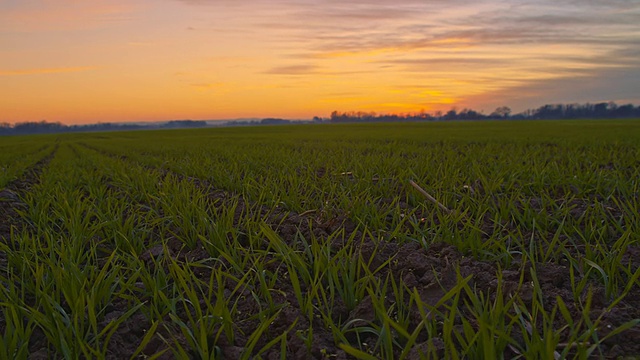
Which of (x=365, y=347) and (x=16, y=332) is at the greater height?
(x=16, y=332)

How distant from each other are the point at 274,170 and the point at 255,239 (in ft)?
12.0

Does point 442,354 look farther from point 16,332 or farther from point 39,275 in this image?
point 39,275

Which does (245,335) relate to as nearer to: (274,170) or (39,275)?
(39,275)

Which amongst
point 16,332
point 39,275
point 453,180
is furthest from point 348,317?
point 453,180

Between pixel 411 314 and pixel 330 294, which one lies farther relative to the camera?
pixel 330 294

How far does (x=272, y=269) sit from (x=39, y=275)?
3.44 feet

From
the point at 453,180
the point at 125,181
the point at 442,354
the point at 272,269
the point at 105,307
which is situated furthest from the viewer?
the point at 125,181

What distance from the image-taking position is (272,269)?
7.89 feet

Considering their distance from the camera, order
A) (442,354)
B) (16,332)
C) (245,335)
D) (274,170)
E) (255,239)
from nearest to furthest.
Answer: (442,354) → (16,332) → (245,335) → (255,239) → (274,170)

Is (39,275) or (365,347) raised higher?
(39,275)

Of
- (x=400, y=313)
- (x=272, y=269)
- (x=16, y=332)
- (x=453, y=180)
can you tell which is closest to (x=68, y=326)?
(x=16, y=332)

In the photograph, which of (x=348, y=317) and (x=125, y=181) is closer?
(x=348, y=317)

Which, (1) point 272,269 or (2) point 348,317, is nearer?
(2) point 348,317

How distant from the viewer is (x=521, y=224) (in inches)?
121
